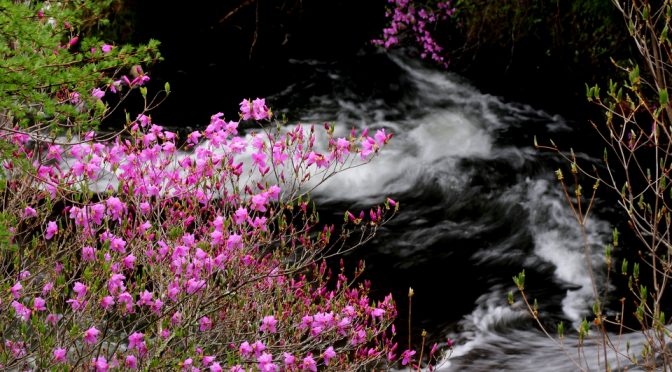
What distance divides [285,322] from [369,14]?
26.6ft

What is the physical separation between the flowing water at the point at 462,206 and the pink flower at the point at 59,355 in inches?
107

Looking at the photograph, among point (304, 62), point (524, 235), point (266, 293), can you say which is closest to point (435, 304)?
point (524, 235)

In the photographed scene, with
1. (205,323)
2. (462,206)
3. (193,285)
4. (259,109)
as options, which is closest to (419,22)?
(462,206)

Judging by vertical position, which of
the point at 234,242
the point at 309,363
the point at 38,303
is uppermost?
the point at 234,242

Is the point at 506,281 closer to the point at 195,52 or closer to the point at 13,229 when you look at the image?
the point at 13,229

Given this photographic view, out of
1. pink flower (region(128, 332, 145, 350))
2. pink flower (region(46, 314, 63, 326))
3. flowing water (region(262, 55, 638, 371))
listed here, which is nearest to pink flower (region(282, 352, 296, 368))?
pink flower (region(128, 332, 145, 350))

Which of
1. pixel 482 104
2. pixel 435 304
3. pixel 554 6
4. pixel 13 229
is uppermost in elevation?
pixel 554 6

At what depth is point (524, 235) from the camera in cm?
742

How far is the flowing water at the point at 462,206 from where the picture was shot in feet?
19.3

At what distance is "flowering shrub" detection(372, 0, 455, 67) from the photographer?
10844mm

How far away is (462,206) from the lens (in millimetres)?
7848

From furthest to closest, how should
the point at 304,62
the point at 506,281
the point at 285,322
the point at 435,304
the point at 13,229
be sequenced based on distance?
the point at 304,62
the point at 506,281
the point at 435,304
the point at 285,322
the point at 13,229

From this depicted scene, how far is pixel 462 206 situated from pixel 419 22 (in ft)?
12.9

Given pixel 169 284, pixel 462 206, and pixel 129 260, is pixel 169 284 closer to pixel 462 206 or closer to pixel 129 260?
pixel 129 260
